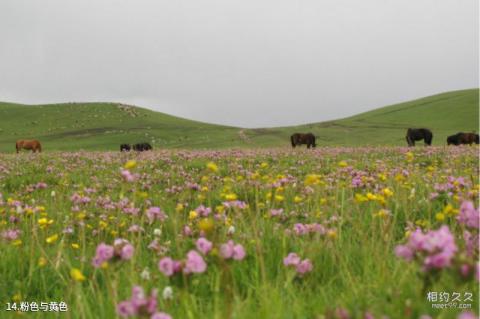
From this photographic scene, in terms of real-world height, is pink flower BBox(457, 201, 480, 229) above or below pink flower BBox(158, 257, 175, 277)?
above

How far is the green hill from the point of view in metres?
58.4

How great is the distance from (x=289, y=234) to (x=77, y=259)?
252cm

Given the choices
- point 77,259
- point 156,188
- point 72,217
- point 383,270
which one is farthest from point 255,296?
point 156,188

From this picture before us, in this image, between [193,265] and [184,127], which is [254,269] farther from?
[184,127]

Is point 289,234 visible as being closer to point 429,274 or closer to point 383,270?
point 383,270

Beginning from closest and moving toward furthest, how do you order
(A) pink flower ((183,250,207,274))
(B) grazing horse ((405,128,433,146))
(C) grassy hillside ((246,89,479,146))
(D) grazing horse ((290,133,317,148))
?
(A) pink flower ((183,250,207,274))
(B) grazing horse ((405,128,433,146))
(D) grazing horse ((290,133,317,148))
(C) grassy hillside ((246,89,479,146))

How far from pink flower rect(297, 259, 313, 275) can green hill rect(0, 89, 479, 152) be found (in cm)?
4817

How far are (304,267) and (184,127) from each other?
7784 cm

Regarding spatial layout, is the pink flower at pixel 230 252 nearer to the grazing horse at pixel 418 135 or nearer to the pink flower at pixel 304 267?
the pink flower at pixel 304 267

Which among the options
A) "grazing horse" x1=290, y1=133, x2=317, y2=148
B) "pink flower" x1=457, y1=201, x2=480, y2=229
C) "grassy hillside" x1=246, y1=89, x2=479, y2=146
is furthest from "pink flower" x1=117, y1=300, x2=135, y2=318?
"grassy hillside" x1=246, y1=89, x2=479, y2=146

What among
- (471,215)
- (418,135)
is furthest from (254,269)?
(418,135)

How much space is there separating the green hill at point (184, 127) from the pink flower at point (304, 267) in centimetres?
4817

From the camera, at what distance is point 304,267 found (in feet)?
11.3

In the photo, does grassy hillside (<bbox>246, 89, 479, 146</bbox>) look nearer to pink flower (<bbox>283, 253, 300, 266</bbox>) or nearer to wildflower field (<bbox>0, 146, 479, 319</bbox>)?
wildflower field (<bbox>0, 146, 479, 319</bbox>)
